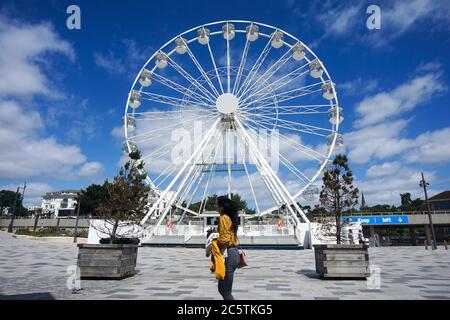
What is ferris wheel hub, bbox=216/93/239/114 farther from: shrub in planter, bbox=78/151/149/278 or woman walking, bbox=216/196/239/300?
woman walking, bbox=216/196/239/300

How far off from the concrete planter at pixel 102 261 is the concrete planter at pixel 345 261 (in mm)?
5118

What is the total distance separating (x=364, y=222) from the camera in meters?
33.6

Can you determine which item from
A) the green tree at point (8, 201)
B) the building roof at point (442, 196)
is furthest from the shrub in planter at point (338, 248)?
the green tree at point (8, 201)

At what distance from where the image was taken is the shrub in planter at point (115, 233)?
7812 mm

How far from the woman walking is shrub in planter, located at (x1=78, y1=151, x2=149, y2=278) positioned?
196 inches

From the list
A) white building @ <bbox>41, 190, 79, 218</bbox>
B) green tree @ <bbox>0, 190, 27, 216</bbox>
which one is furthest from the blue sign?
green tree @ <bbox>0, 190, 27, 216</bbox>

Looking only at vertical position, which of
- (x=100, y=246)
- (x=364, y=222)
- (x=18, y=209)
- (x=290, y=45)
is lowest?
(x=100, y=246)

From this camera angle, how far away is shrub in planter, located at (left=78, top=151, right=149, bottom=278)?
7812 millimetres

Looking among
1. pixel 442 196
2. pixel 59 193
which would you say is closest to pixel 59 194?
pixel 59 193

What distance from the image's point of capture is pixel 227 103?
24.4 meters

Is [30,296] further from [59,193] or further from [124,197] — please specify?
[59,193]
